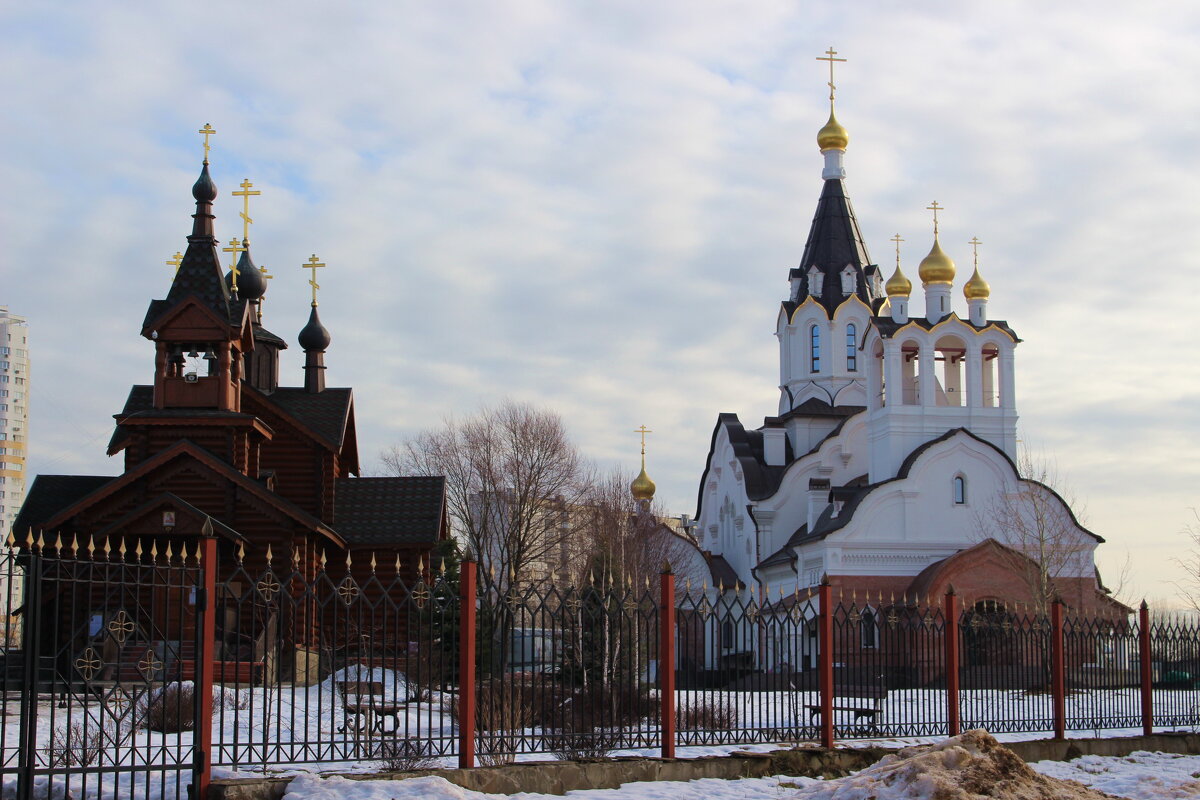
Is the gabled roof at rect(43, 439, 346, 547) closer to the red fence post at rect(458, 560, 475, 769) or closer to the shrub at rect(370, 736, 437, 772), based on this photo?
the shrub at rect(370, 736, 437, 772)

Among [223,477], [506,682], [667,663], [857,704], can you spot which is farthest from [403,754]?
[223,477]

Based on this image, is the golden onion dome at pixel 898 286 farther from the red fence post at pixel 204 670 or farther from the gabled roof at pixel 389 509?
the red fence post at pixel 204 670

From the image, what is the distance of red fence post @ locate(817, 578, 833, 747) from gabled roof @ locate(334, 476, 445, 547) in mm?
15204

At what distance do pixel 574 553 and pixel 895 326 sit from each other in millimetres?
11568

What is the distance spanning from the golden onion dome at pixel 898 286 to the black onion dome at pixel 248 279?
1736 centimetres

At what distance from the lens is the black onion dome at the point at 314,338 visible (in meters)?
30.7

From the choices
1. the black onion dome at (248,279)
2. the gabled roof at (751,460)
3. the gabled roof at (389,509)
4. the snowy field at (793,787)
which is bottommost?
the snowy field at (793,787)

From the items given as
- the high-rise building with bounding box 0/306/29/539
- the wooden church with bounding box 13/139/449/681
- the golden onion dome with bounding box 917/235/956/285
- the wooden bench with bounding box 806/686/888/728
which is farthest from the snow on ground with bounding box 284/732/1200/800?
the high-rise building with bounding box 0/306/29/539

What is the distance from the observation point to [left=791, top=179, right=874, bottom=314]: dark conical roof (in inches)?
1786

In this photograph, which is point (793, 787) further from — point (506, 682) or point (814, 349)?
point (814, 349)

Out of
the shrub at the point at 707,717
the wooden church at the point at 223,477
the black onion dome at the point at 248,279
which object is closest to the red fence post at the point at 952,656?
the shrub at the point at 707,717

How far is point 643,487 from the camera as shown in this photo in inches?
1940

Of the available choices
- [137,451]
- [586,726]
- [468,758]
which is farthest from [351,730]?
[137,451]

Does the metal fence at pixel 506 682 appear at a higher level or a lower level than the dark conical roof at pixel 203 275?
lower
